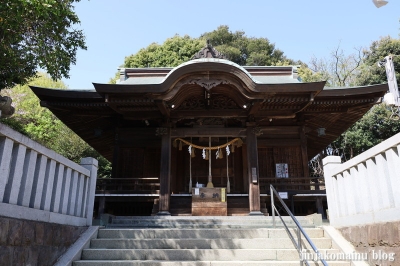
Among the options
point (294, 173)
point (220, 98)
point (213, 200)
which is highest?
point (220, 98)

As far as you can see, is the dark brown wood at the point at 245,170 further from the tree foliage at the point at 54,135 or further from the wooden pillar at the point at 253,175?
the tree foliage at the point at 54,135

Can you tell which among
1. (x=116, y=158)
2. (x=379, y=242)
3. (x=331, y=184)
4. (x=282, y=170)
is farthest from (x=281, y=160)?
(x=379, y=242)

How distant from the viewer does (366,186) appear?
432 centimetres

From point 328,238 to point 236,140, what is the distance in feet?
16.5

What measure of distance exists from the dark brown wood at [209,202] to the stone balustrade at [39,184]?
343cm

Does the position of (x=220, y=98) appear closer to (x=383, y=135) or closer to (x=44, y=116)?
(x=383, y=135)

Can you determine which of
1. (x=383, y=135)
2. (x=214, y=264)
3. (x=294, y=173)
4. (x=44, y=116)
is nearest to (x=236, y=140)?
(x=294, y=173)

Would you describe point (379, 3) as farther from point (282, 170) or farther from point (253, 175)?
point (282, 170)

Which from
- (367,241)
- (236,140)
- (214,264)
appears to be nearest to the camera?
(367,241)

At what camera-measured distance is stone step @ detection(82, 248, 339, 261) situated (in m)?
4.67

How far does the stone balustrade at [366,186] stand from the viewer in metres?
3.65

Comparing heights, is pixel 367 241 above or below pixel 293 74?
below

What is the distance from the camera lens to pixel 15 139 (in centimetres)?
349

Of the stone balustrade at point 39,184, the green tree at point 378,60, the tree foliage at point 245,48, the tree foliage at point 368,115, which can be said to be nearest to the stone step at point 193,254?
the stone balustrade at point 39,184
